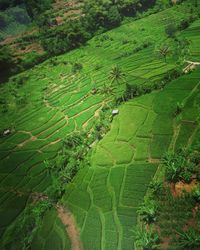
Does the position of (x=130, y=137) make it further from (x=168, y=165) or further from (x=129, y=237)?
(x=129, y=237)

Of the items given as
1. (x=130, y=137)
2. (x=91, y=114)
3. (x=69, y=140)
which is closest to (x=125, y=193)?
(x=130, y=137)

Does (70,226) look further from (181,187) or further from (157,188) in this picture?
(181,187)

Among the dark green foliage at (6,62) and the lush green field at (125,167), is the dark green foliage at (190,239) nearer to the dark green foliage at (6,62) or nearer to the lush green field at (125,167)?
the lush green field at (125,167)

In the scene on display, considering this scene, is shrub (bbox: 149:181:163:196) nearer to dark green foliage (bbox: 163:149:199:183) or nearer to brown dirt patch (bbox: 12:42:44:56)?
dark green foliage (bbox: 163:149:199:183)

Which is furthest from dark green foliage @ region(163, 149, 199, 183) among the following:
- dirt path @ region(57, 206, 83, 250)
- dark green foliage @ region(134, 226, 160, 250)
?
dirt path @ region(57, 206, 83, 250)

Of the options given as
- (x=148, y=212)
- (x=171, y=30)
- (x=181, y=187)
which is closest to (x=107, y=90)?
(x=171, y=30)

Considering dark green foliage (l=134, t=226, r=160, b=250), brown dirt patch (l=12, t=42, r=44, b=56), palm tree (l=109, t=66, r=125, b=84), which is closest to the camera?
dark green foliage (l=134, t=226, r=160, b=250)
